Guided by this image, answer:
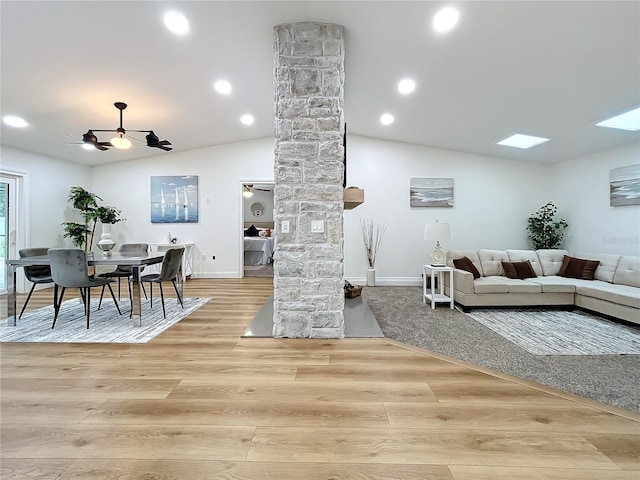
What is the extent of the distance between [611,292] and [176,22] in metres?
5.58

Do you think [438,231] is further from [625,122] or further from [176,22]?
[176,22]

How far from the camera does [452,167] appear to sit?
21.1 feet

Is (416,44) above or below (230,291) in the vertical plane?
above

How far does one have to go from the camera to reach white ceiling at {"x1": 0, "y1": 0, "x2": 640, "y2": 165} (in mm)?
2730

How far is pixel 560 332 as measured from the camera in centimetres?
339

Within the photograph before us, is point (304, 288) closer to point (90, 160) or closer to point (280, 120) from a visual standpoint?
point (280, 120)

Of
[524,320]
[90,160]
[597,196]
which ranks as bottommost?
[524,320]

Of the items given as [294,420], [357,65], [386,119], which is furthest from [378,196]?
[294,420]

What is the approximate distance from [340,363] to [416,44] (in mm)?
3121

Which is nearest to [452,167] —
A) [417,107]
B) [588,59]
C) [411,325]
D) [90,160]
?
[417,107]

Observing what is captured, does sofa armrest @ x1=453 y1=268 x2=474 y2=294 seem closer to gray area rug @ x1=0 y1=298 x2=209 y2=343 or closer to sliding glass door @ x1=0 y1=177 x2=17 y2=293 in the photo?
gray area rug @ x1=0 y1=298 x2=209 y2=343

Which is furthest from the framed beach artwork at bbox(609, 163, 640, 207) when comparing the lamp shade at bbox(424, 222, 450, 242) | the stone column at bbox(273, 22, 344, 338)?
the stone column at bbox(273, 22, 344, 338)

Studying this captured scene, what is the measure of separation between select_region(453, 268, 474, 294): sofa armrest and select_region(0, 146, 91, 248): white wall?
7087 mm

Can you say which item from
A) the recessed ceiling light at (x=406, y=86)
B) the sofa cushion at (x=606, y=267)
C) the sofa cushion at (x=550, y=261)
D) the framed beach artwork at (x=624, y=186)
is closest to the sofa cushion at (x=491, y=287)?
the sofa cushion at (x=550, y=261)
